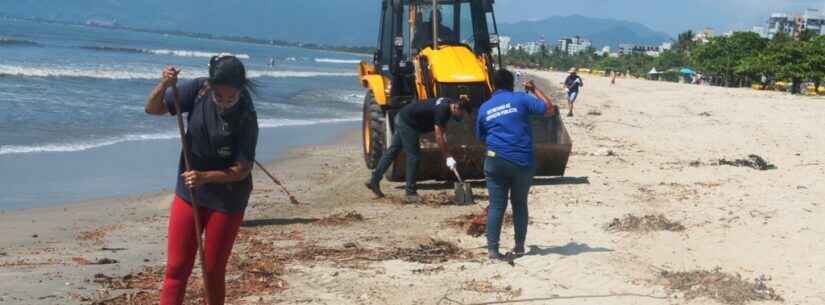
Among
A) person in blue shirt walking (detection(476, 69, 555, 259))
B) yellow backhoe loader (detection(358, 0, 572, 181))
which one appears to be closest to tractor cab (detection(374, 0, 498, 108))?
yellow backhoe loader (detection(358, 0, 572, 181))

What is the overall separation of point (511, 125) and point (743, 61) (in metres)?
73.8

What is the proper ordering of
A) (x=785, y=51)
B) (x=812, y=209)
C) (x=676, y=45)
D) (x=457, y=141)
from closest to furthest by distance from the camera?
(x=812, y=209) < (x=457, y=141) < (x=785, y=51) < (x=676, y=45)

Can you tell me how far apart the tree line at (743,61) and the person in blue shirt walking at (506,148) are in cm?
1056

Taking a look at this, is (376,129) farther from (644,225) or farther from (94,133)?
(94,133)

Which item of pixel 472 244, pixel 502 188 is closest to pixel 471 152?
pixel 472 244

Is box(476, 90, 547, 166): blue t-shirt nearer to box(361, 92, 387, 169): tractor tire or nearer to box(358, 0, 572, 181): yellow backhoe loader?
box(358, 0, 572, 181): yellow backhoe loader

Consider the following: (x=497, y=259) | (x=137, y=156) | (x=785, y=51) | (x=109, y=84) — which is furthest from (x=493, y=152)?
(x=785, y=51)

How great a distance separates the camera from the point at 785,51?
61.8m

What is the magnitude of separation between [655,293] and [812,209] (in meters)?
3.93

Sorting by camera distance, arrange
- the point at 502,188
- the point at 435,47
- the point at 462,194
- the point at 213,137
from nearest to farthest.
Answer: the point at 213,137 → the point at 502,188 → the point at 462,194 → the point at 435,47

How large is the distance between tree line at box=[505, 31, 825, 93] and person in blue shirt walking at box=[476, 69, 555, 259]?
1056 cm

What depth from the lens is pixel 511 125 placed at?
312 inches

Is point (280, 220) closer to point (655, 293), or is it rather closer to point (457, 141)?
point (457, 141)

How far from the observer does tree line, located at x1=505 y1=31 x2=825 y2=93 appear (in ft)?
189
